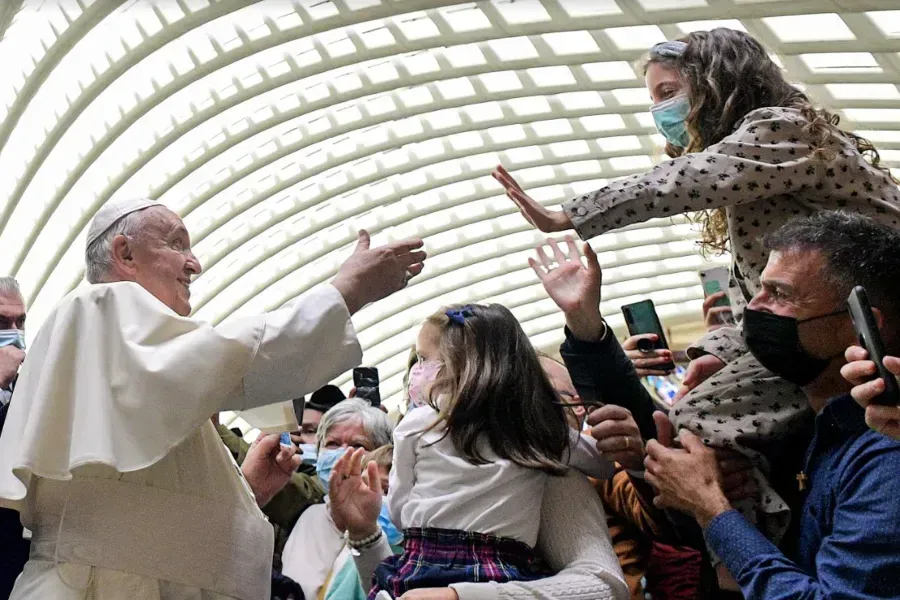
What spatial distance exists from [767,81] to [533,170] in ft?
132

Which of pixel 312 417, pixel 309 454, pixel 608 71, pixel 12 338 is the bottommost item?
pixel 309 454

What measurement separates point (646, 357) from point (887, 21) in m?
26.5

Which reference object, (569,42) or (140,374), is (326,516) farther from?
(569,42)

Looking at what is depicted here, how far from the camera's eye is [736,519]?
13.5 ft

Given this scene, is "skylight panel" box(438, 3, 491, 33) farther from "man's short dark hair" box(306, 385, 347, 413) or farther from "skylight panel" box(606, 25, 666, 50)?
"man's short dark hair" box(306, 385, 347, 413)

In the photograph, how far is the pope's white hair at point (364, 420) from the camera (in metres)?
7.04

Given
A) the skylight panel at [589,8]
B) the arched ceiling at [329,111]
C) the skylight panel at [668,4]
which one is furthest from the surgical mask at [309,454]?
the skylight panel at [589,8]

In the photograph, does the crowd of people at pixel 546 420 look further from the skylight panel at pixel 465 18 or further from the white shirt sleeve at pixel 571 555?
the skylight panel at pixel 465 18

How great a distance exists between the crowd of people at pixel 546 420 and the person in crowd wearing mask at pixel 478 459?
0.04 feet

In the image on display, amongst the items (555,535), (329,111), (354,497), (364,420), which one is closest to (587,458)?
(555,535)

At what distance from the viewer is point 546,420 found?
469 cm

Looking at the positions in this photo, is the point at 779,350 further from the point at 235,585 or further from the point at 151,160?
the point at 151,160

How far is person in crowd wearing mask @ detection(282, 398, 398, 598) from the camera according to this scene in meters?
5.90

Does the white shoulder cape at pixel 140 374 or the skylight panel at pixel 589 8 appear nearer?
the white shoulder cape at pixel 140 374
